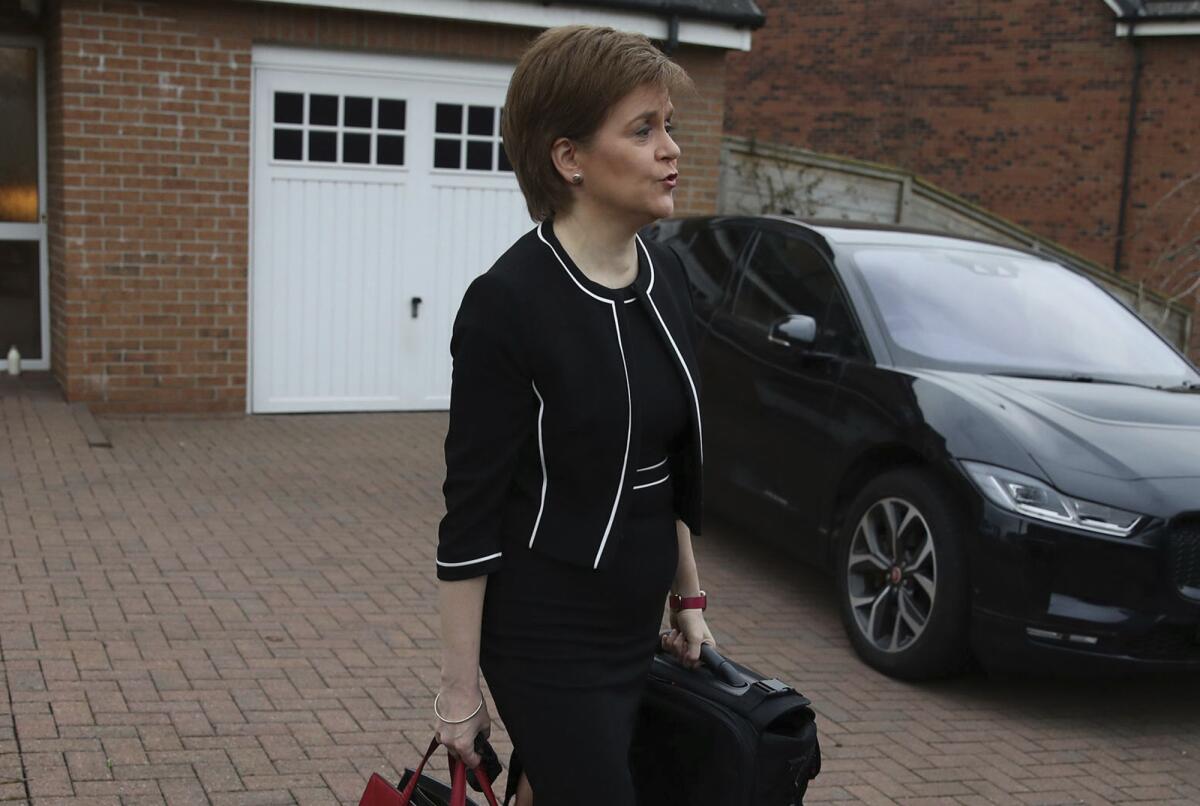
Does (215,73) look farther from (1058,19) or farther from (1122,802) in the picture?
(1058,19)

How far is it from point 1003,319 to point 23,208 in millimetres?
7943

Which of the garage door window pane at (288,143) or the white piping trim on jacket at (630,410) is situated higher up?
the garage door window pane at (288,143)

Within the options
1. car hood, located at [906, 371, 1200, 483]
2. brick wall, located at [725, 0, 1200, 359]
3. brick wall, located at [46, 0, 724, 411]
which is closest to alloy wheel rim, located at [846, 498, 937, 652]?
car hood, located at [906, 371, 1200, 483]

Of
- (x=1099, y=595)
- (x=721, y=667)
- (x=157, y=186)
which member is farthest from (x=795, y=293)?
(x=157, y=186)

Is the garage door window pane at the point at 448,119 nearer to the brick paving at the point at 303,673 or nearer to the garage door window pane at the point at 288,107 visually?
the garage door window pane at the point at 288,107

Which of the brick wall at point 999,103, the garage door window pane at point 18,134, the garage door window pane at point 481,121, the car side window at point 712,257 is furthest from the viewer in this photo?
the brick wall at point 999,103

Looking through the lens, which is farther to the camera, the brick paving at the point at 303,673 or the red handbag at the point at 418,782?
the brick paving at the point at 303,673

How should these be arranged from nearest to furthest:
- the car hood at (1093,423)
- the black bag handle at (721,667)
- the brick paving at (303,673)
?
1. the black bag handle at (721,667)
2. the brick paving at (303,673)
3. the car hood at (1093,423)

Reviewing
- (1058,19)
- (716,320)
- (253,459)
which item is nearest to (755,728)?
(716,320)

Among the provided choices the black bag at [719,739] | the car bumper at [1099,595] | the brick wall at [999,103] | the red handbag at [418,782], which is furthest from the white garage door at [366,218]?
the brick wall at [999,103]

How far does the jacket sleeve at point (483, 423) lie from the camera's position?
92.9 inches

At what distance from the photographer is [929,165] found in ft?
65.5

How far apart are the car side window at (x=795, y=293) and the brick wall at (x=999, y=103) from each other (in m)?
12.0

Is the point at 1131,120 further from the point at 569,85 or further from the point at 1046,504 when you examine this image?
the point at 569,85
